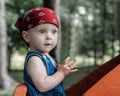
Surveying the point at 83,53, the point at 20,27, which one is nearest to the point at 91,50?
the point at 83,53

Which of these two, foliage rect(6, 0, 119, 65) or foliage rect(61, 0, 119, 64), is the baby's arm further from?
foliage rect(61, 0, 119, 64)

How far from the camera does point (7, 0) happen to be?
1302 centimetres

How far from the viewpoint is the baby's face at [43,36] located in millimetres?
1979

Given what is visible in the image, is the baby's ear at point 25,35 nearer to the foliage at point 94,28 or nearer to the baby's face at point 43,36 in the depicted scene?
the baby's face at point 43,36

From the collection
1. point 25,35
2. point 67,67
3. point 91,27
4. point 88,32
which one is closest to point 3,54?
point 25,35

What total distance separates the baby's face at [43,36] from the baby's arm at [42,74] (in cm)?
8

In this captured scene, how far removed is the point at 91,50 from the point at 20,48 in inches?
168

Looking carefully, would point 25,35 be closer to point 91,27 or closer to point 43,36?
point 43,36

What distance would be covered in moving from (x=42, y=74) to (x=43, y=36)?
0.21 meters

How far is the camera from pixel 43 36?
198 cm

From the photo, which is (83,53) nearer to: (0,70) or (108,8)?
(108,8)

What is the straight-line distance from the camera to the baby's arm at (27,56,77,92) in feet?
6.30

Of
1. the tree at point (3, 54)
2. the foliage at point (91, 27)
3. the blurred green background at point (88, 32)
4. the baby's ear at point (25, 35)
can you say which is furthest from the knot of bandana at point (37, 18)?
the foliage at point (91, 27)

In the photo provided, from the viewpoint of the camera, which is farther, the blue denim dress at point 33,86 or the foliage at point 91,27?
the foliage at point 91,27
